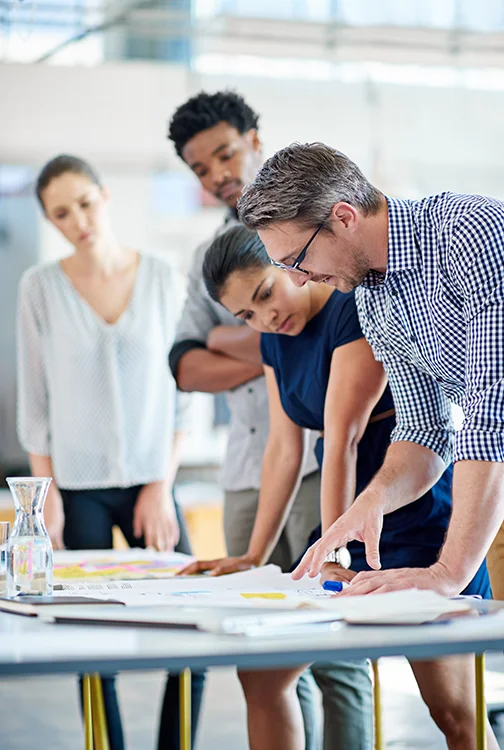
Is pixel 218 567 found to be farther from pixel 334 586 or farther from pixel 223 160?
pixel 223 160

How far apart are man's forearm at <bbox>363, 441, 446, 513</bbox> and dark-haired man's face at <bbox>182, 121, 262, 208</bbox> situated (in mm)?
1027

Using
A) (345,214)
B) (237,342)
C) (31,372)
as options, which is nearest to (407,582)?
(345,214)

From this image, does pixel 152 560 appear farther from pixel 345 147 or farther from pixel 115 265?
pixel 345 147

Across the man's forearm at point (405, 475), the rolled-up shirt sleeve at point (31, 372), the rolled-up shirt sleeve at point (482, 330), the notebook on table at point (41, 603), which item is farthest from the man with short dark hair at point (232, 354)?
the notebook on table at point (41, 603)

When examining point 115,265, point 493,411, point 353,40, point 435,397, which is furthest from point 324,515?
point 353,40

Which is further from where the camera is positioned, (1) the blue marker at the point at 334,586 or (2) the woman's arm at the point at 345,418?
(2) the woman's arm at the point at 345,418

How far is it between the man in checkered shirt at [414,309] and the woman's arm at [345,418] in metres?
0.07

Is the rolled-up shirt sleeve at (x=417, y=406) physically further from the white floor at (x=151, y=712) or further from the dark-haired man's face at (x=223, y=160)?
the white floor at (x=151, y=712)

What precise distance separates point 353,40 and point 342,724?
4.38 metres

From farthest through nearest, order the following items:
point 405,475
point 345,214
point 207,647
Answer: point 405,475
point 345,214
point 207,647

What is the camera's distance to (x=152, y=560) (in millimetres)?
2230

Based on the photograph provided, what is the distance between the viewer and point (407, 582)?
1.39 metres

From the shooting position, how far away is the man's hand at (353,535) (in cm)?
150

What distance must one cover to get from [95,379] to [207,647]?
183 centimetres
